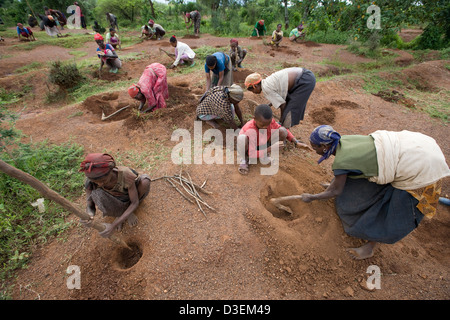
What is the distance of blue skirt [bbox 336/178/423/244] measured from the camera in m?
Answer: 1.72

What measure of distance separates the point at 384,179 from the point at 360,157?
26 centimetres

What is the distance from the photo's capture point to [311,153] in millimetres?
3447

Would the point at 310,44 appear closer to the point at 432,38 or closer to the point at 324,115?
the point at 432,38

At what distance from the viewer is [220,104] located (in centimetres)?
320

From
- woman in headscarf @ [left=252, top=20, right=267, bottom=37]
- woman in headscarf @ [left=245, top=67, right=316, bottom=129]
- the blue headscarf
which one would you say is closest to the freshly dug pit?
the blue headscarf

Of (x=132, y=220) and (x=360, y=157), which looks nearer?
(x=360, y=157)

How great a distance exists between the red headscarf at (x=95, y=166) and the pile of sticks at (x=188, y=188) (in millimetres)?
937

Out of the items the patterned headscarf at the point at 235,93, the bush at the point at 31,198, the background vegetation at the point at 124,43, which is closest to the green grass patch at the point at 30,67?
the background vegetation at the point at 124,43

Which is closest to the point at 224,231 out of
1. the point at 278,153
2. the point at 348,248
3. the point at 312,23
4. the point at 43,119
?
the point at 348,248

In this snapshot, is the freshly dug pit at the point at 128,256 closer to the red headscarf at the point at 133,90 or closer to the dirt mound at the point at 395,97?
the red headscarf at the point at 133,90

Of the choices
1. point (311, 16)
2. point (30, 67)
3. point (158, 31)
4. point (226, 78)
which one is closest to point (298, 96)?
point (226, 78)

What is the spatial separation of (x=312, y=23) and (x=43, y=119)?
11.2 meters

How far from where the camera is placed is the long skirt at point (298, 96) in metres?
3.01
